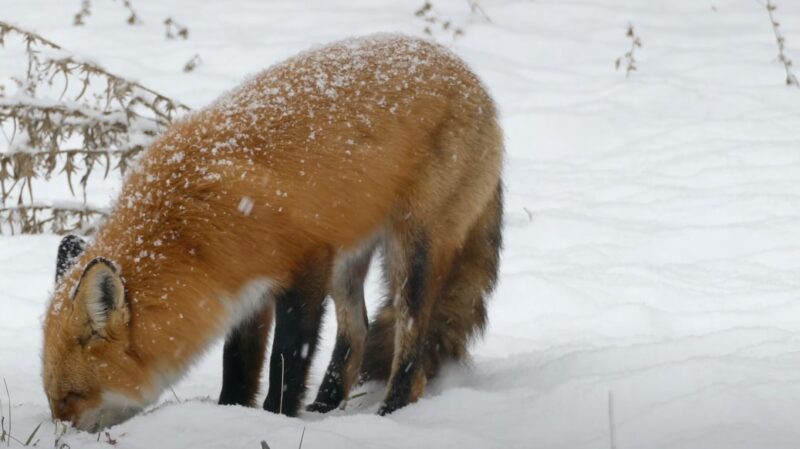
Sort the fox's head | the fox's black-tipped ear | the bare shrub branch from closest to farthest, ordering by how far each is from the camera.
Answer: the fox's head < the fox's black-tipped ear < the bare shrub branch

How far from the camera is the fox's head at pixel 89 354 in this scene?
3693 millimetres

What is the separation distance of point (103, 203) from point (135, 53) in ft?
10.1

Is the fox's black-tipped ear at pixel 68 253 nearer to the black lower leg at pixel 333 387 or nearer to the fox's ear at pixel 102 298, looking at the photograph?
the fox's ear at pixel 102 298

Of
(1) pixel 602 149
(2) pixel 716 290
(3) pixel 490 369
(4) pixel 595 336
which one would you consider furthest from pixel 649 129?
(3) pixel 490 369

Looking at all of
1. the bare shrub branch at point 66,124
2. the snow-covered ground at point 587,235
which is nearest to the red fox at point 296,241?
the snow-covered ground at point 587,235

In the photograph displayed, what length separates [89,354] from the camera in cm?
379

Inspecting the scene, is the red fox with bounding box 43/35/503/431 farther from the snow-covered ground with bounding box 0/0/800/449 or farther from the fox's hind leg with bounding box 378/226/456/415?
the snow-covered ground with bounding box 0/0/800/449

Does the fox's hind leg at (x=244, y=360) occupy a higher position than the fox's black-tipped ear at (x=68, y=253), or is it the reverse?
the fox's black-tipped ear at (x=68, y=253)

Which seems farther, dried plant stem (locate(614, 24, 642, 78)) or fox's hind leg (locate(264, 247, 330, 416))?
dried plant stem (locate(614, 24, 642, 78))

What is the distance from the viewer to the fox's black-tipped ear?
4242 millimetres

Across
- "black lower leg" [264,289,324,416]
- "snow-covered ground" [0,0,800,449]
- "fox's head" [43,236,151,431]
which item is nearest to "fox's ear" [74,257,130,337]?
"fox's head" [43,236,151,431]

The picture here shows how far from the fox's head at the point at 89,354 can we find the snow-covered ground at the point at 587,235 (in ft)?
0.60

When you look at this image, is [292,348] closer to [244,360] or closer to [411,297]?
[244,360]

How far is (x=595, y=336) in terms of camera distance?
562cm
